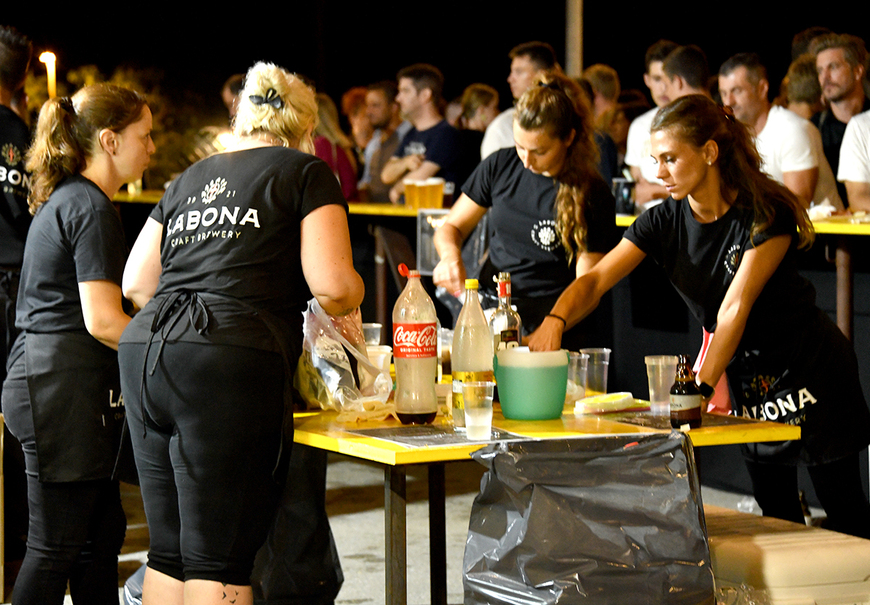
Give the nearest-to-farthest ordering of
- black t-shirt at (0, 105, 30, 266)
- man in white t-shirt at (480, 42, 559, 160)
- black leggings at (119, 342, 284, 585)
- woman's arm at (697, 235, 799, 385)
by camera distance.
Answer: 1. black leggings at (119, 342, 284, 585)
2. woman's arm at (697, 235, 799, 385)
3. black t-shirt at (0, 105, 30, 266)
4. man in white t-shirt at (480, 42, 559, 160)

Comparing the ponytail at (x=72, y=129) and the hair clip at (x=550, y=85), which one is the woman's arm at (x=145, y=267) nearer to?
the ponytail at (x=72, y=129)

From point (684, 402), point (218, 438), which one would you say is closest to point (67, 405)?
point (218, 438)

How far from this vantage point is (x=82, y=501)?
8.46ft

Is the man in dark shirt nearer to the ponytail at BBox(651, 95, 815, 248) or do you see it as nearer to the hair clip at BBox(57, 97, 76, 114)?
the ponytail at BBox(651, 95, 815, 248)

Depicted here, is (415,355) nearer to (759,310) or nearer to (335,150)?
(759,310)

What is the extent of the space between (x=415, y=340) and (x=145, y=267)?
617 mm

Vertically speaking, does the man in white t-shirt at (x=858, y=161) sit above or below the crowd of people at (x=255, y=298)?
above

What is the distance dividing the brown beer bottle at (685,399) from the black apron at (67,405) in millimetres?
1314

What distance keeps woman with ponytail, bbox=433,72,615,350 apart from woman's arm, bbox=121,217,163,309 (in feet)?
3.59

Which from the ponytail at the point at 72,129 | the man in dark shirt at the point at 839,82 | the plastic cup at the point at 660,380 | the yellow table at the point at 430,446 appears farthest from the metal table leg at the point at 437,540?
the man in dark shirt at the point at 839,82

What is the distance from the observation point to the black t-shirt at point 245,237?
2102 millimetres

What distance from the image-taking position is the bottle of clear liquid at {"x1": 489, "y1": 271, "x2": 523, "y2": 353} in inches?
A: 101

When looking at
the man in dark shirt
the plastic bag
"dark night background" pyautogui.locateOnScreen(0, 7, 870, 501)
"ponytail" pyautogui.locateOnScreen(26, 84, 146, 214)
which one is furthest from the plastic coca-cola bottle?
"dark night background" pyautogui.locateOnScreen(0, 7, 870, 501)

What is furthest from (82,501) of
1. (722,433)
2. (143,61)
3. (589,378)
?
(143,61)
